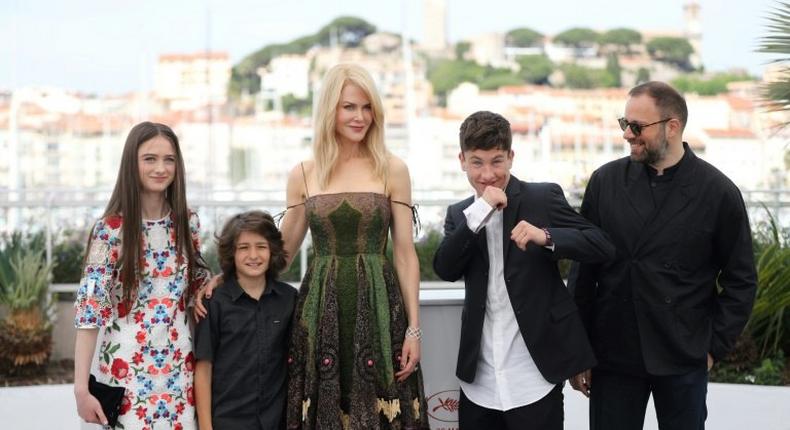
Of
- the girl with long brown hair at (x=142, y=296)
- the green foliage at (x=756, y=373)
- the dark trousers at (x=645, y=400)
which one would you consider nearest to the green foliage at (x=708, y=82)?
the green foliage at (x=756, y=373)

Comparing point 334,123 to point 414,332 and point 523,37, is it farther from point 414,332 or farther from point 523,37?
point 523,37

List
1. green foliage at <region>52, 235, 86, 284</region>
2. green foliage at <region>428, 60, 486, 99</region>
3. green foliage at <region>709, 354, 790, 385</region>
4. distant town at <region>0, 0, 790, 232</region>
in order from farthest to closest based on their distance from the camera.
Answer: green foliage at <region>428, 60, 486, 99</region>, distant town at <region>0, 0, 790, 232</region>, green foliage at <region>52, 235, 86, 284</region>, green foliage at <region>709, 354, 790, 385</region>

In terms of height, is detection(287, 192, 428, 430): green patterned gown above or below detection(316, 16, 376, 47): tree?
below

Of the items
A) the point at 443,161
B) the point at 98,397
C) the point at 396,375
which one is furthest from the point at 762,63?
the point at 443,161

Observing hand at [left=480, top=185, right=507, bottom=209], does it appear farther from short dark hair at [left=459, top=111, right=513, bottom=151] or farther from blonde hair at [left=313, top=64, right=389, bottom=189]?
blonde hair at [left=313, top=64, right=389, bottom=189]

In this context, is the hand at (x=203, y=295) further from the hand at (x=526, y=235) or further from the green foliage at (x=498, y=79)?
the green foliage at (x=498, y=79)

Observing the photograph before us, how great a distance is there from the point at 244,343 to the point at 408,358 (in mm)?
523

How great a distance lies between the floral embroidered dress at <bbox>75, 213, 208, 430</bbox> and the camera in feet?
10.8

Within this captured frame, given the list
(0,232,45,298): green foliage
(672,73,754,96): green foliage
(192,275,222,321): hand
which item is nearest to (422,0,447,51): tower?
(672,73,754,96): green foliage

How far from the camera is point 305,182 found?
141 inches

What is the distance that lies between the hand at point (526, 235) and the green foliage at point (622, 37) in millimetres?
102881

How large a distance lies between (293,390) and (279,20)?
98.7 m

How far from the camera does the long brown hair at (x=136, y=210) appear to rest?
10.9 ft

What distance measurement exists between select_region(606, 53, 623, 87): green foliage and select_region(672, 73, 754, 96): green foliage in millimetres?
A: 5546
